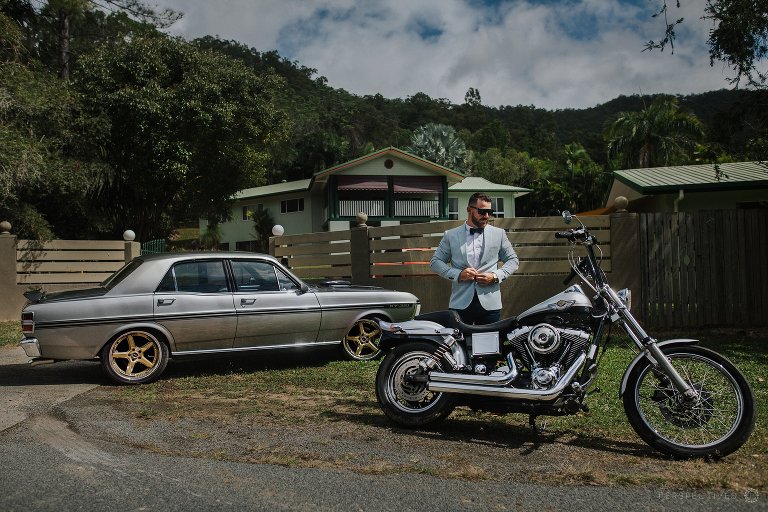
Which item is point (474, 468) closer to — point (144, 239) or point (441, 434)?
point (441, 434)

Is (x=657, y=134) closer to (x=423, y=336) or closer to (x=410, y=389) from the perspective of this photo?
(x=423, y=336)

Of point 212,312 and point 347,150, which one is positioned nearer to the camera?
point 212,312

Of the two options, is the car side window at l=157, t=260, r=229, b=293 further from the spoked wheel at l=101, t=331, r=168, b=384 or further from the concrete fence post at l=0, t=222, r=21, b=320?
the concrete fence post at l=0, t=222, r=21, b=320

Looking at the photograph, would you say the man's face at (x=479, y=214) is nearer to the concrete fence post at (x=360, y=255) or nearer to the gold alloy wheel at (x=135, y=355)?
the gold alloy wheel at (x=135, y=355)

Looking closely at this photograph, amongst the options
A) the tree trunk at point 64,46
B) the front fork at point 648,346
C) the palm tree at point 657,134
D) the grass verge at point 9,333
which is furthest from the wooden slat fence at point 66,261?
the palm tree at point 657,134

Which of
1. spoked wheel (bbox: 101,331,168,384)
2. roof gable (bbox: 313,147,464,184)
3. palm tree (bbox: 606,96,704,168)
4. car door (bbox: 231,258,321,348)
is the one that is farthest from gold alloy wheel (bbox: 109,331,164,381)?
palm tree (bbox: 606,96,704,168)

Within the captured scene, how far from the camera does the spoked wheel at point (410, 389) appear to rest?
5484 millimetres

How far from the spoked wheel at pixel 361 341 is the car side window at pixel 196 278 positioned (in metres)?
1.75

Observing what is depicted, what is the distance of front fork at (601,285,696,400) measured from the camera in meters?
4.67

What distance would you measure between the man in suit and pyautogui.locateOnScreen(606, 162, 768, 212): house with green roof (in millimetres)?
11379

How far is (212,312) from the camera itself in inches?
312

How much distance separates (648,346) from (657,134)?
3773cm

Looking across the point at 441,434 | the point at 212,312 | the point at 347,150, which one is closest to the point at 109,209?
the point at 212,312

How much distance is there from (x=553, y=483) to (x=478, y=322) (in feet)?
6.92
